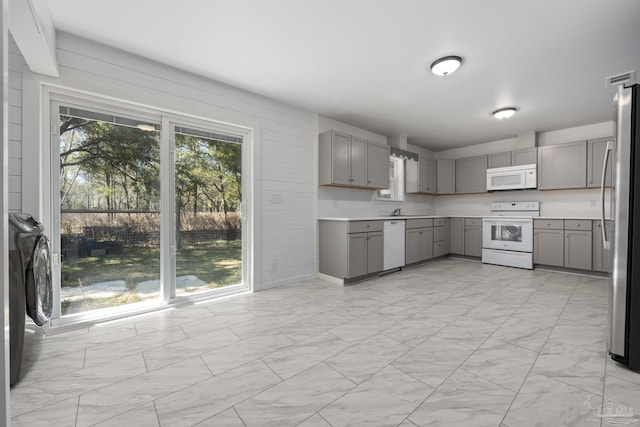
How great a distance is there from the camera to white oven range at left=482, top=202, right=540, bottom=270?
492 cm

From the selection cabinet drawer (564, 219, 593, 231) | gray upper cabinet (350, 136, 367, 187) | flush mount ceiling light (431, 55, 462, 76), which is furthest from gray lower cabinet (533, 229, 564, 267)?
flush mount ceiling light (431, 55, 462, 76)

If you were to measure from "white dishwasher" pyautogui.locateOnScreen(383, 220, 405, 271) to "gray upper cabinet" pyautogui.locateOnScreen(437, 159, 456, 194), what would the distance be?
215 centimetres

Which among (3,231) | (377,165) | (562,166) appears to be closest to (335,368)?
(3,231)

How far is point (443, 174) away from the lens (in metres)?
6.35

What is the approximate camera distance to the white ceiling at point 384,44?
2.07 m

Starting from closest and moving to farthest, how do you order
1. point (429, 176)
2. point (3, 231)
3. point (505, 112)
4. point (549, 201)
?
point (3, 231) → point (505, 112) → point (549, 201) → point (429, 176)

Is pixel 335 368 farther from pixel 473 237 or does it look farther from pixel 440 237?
pixel 473 237

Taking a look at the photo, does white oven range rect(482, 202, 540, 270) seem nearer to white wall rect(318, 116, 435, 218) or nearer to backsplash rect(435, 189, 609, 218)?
backsplash rect(435, 189, 609, 218)

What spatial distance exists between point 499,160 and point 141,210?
238 inches

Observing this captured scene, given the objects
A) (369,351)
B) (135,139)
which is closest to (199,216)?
(135,139)

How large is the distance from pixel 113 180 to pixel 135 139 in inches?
18.1

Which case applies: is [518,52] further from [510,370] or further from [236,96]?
[236,96]

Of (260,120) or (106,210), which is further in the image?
(260,120)

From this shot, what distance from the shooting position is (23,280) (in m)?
1.71
